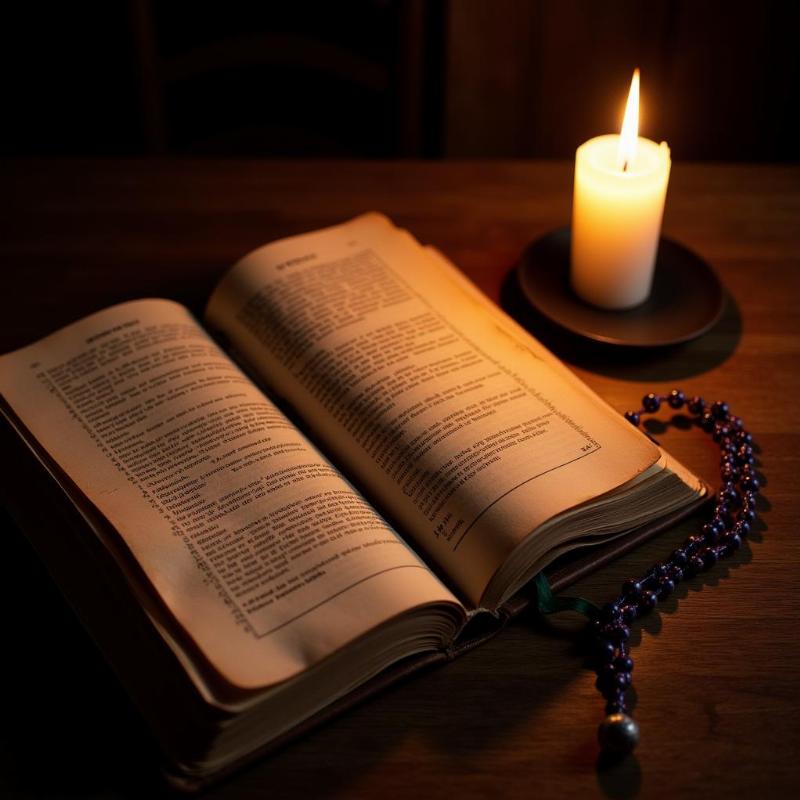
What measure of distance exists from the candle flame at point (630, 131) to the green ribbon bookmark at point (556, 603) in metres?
0.37

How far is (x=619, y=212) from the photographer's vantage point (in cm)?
81

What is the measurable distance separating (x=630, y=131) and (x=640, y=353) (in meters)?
0.19

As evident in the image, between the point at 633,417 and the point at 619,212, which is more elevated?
A: the point at 619,212

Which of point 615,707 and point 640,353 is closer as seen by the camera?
point 615,707

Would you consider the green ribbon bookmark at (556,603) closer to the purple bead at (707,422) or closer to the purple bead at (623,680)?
the purple bead at (623,680)

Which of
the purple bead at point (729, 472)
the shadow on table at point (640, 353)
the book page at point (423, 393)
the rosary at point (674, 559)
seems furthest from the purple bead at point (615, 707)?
the shadow on table at point (640, 353)

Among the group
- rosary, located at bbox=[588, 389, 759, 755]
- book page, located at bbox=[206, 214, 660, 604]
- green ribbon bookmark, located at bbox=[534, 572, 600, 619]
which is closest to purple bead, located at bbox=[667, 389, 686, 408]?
rosary, located at bbox=[588, 389, 759, 755]

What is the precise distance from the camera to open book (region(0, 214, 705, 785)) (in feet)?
1.80

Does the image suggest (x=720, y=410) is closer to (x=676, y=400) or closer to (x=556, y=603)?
(x=676, y=400)

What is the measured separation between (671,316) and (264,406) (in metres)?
0.38

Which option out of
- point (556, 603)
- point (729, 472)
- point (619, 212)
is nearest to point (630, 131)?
point (619, 212)

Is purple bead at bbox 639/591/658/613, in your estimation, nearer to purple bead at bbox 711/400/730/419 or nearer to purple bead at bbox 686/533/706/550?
purple bead at bbox 686/533/706/550

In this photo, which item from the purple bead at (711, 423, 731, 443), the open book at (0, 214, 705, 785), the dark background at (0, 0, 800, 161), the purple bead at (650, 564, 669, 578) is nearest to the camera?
the open book at (0, 214, 705, 785)

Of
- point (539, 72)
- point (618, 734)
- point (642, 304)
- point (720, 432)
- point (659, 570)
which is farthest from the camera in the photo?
point (539, 72)
